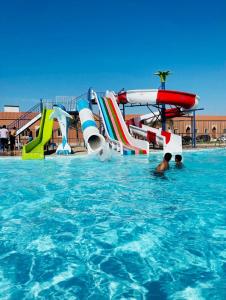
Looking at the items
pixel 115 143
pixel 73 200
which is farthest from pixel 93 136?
pixel 73 200

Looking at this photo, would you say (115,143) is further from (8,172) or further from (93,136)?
(8,172)

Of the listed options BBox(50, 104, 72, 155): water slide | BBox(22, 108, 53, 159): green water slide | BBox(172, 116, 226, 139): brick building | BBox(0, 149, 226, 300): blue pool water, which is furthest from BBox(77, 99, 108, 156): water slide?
BBox(172, 116, 226, 139): brick building

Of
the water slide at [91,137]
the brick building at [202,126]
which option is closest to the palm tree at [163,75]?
the water slide at [91,137]

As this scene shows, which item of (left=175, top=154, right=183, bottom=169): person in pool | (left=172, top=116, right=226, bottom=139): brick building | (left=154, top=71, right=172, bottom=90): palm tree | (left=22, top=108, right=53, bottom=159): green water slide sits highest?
(left=154, top=71, right=172, bottom=90): palm tree

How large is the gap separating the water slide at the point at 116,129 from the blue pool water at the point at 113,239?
A: 6317 millimetres

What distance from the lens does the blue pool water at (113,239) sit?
299 cm

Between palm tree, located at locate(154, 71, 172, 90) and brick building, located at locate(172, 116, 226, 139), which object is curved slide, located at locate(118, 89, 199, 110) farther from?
brick building, located at locate(172, 116, 226, 139)

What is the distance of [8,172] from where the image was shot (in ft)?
33.3

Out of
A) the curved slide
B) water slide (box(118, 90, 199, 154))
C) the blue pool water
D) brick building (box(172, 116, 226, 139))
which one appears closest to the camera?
the blue pool water

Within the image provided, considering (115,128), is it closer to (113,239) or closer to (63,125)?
(63,125)

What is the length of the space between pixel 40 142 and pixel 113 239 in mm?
11084

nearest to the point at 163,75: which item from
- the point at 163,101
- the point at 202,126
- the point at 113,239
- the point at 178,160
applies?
the point at 163,101

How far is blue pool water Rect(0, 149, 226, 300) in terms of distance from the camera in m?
2.99

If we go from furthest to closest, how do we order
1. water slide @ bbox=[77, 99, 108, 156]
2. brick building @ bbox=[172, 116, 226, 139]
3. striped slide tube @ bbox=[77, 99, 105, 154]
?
brick building @ bbox=[172, 116, 226, 139] < striped slide tube @ bbox=[77, 99, 105, 154] < water slide @ bbox=[77, 99, 108, 156]
